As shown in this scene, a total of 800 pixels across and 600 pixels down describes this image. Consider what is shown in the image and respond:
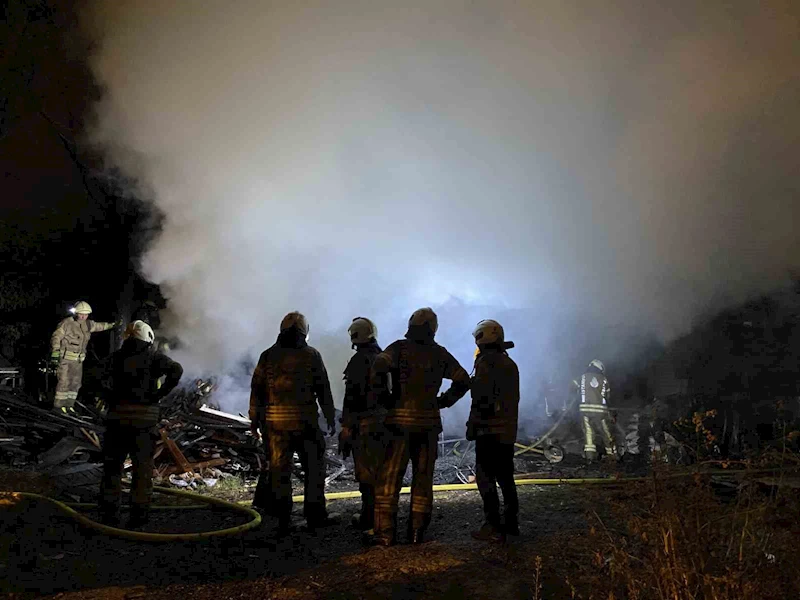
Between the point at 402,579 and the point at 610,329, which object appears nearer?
the point at 402,579

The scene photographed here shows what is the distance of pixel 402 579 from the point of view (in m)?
3.54

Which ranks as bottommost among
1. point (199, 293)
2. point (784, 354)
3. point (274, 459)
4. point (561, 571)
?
point (561, 571)

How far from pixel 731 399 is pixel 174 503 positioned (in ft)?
28.8

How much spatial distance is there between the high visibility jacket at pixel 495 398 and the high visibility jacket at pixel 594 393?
470 cm

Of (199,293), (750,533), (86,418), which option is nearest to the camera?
(750,533)

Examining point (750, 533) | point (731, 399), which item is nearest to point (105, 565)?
point (750, 533)

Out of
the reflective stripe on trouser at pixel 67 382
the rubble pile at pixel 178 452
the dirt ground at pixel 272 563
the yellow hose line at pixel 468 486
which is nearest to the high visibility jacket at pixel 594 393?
the rubble pile at pixel 178 452

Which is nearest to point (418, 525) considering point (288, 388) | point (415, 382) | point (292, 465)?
point (415, 382)

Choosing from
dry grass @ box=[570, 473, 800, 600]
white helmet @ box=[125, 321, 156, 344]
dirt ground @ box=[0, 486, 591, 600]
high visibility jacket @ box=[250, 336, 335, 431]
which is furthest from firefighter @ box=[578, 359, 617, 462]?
white helmet @ box=[125, 321, 156, 344]

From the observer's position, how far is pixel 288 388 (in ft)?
16.1

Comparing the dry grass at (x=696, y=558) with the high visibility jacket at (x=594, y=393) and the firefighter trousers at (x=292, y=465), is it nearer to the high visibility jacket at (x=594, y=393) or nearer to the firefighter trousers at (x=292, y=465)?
the firefighter trousers at (x=292, y=465)

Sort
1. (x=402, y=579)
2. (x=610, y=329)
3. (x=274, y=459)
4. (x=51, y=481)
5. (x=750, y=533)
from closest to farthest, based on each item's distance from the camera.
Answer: (x=750, y=533)
(x=402, y=579)
(x=274, y=459)
(x=51, y=481)
(x=610, y=329)

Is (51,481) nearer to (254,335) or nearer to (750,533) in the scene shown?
(254,335)

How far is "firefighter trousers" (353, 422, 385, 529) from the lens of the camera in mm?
4715
